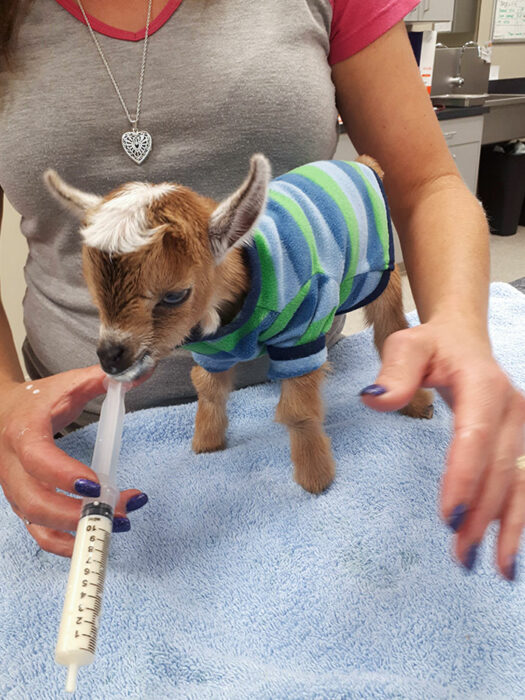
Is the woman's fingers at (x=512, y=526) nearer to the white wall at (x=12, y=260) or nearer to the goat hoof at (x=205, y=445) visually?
the goat hoof at (x=205, y=445)

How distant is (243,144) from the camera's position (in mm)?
663

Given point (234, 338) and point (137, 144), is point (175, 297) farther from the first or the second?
point (137, 144)

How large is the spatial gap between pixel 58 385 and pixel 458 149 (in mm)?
2383

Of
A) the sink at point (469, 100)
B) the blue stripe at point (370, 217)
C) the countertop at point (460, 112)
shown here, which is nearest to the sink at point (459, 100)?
the sink at point (469, 100)

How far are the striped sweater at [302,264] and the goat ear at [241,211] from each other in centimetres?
7

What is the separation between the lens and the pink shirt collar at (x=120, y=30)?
0.65 m

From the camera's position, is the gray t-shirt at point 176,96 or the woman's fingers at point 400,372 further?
the gray t-shirt at point 176,96

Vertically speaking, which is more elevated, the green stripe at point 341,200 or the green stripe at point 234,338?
the green stripe at point 341,200

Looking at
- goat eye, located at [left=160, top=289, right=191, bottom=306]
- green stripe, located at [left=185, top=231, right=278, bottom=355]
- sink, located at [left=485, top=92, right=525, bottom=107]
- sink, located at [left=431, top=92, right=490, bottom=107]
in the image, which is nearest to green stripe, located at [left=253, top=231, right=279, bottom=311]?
green stripe, located at [left=185, top=231, right=278, bottom=355]

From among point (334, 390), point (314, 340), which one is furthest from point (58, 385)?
point (334, 390)

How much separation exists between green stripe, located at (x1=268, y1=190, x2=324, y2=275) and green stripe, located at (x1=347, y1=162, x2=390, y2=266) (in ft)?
0.37

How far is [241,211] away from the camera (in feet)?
1.47

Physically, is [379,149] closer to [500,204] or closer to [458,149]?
[458,149]

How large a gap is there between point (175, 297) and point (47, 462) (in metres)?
0.17
